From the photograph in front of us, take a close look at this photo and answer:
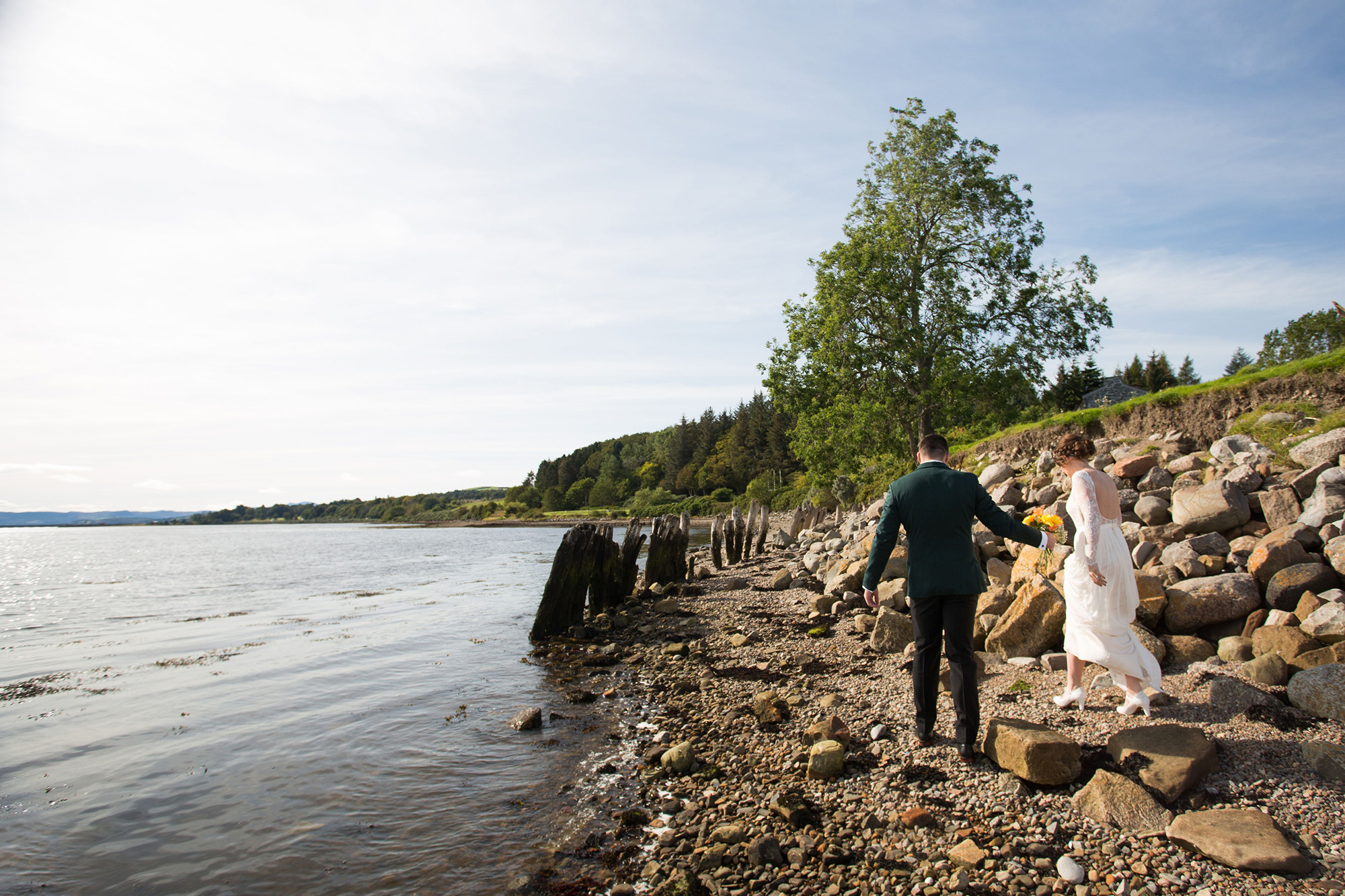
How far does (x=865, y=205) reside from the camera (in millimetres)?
22625

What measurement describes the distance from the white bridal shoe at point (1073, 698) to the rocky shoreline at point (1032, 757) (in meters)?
0.08

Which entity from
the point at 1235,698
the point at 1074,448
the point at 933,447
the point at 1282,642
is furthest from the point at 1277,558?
the point at 933,447

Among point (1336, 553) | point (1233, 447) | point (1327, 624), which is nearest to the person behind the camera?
point (1327, 624)

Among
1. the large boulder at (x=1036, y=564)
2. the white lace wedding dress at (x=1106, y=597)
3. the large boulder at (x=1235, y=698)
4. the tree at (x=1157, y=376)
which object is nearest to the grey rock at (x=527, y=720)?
the white lace wedding dress at (x=1106, y=597)

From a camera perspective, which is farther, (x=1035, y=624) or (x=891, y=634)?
(x=891, y=634)

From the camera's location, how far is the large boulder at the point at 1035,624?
6.70 metres

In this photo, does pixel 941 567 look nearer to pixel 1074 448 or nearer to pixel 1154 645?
pixel 1074 448

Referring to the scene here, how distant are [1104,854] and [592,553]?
39.7 feet

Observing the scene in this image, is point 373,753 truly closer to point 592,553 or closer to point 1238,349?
point 592,553

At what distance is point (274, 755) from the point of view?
7254 millimetres

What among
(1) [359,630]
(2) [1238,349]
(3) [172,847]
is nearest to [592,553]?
(1) [359,630]

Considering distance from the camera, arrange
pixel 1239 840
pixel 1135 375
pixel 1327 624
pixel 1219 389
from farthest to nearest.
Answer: pixel 1135 375
pixel 1219 389
pixel 1327 624
pixel 1239 840

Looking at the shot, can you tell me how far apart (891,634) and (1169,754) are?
4.34 meters

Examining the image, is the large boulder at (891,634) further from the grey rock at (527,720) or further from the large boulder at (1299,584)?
the grey rock at (527,720)
